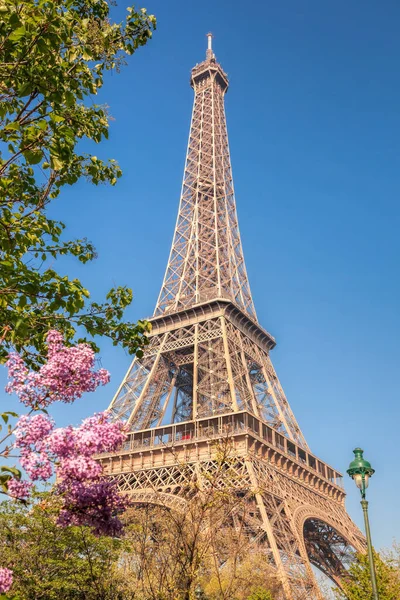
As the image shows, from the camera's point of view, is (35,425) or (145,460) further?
(145,460)

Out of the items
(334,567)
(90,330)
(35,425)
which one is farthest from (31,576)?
(334,567)

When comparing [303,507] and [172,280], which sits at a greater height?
[172,280]

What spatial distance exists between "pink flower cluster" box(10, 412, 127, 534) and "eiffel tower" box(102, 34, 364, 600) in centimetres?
2172

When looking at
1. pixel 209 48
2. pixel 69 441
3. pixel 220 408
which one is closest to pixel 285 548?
pixel 220 408

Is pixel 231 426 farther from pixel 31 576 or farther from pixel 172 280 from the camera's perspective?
pixel 172 280

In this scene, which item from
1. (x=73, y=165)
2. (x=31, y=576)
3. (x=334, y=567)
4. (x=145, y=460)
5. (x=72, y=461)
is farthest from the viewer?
(x=334, y=567)

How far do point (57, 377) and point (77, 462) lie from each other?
3.75 feet

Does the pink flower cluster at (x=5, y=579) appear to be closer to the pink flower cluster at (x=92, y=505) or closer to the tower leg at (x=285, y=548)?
the pink flower cluster at (x=92, y=505)

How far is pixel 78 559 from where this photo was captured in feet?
80.0

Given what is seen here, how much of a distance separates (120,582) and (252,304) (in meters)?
30.3

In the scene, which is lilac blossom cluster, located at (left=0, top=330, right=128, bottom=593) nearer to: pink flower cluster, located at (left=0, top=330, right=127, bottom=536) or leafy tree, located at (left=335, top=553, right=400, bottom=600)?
pink flower cluster, located at (left=0, top=330, right=127, bottom=536)

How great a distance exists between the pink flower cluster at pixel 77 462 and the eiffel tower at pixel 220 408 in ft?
71.3

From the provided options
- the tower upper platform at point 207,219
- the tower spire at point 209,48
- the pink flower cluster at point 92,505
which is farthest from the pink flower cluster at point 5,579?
the tower spire at point 209,48

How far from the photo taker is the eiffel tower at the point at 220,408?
32906 millimetres
